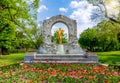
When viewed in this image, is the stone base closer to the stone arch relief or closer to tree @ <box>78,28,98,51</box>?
the stone arch relief

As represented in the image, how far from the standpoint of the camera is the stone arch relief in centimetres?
2484

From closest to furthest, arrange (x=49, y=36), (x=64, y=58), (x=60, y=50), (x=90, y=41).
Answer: (x=64, y=58) → (x=60, y=50) → (x=49, y=36) → (x=90, y=41)

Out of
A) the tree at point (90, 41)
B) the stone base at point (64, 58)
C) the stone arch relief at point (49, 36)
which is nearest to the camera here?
the stone base at point (64, 58)

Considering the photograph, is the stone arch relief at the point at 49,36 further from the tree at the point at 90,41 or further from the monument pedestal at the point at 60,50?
the tree at the point at 90,41

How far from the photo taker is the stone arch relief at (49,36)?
24.8m

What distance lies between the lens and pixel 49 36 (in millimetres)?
25234

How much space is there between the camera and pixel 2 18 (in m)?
28.1

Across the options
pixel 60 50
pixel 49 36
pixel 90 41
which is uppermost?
pixel 90 41

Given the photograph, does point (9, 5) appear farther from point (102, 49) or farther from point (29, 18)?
point (102, 49)

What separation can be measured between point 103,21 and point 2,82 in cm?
2546

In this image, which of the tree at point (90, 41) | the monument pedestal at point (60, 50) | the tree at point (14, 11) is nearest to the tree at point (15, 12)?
the tree at point (14, 11)

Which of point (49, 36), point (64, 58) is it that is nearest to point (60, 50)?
point (49, 36)

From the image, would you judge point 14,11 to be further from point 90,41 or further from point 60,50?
point 90,41

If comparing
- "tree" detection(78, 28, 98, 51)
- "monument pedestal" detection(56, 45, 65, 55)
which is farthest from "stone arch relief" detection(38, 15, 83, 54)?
"tree" detection(78, 28, 98, 51)
